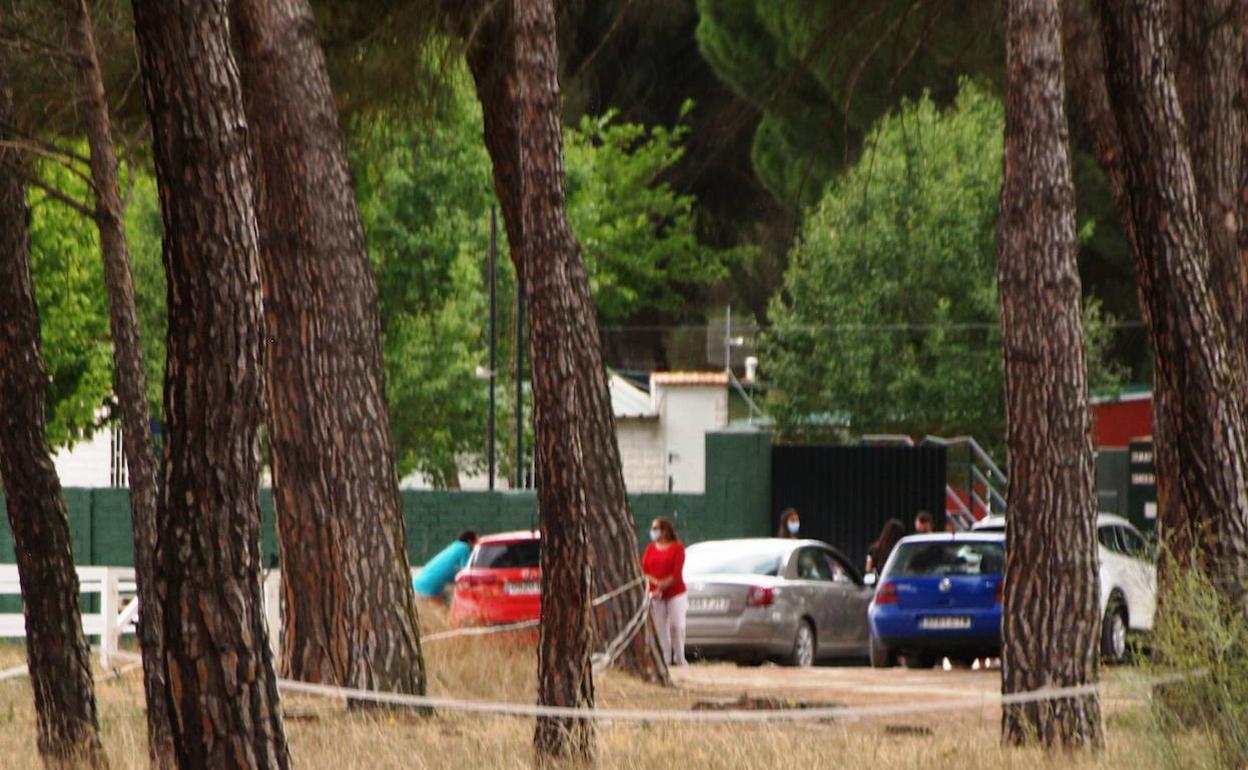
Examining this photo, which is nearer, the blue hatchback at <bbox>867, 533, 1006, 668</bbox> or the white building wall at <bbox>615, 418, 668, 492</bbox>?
the blue hatchback at <bbox>867, 533, 1006, 668</bbox>

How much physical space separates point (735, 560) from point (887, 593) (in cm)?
168

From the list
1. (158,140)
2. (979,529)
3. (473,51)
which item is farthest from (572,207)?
(158,140)

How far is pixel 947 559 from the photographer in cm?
2158

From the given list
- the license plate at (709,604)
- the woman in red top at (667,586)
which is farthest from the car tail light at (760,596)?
the woman in red top at (667,586)

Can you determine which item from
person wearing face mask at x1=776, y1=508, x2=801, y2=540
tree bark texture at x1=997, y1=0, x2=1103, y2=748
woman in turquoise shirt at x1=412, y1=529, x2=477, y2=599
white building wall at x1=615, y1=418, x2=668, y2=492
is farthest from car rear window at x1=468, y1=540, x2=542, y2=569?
white building wall at x1=615, y1=418, x2=668, y2=492

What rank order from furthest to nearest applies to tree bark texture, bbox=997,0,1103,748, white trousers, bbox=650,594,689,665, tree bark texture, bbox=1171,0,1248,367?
1. white trousers, bbox=650,594,689,665
2. tree bark texture, bbox=1171,0,1248,367
3. tree bark texture, bbox=997,0,1103,748

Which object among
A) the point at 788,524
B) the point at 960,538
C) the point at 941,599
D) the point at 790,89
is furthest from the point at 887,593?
the point at 790,89

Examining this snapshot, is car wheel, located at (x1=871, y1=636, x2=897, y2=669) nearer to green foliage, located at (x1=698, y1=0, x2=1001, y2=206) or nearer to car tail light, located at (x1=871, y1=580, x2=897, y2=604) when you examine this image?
car tail light, located at (x1=871, y1=580, x2=897, y2=604)

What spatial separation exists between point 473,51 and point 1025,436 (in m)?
7.14

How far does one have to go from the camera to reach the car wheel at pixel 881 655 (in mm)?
21672

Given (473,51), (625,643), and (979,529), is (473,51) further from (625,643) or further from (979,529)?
(979,529)

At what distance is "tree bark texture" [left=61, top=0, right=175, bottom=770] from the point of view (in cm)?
1119

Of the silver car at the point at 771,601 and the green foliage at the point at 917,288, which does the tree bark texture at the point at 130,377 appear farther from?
the green foliage at the point at 917,288

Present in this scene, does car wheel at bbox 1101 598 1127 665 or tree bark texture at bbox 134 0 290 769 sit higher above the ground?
tree bark texture at bbox 134 0 290 769
